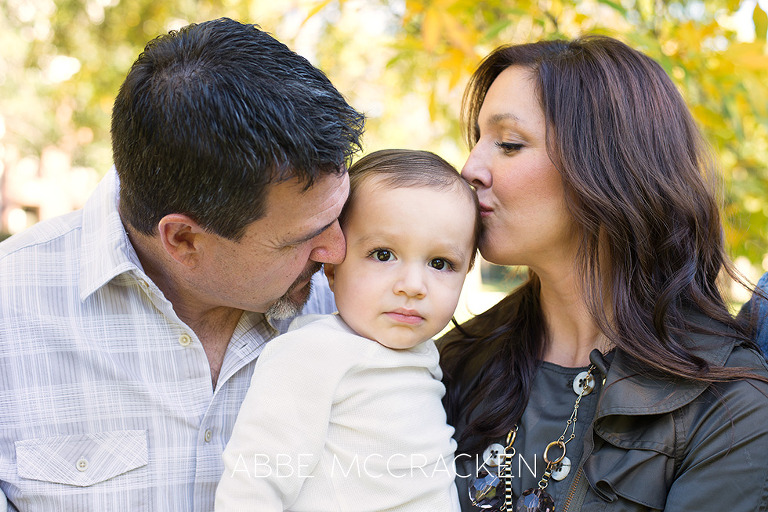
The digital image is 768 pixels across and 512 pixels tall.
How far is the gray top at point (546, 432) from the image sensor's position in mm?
2067

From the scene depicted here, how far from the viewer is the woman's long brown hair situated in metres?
2.11

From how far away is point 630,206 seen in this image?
6.99ft

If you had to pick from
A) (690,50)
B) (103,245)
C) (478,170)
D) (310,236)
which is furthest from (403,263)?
(690,50)

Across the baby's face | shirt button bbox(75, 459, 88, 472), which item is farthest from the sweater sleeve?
shirt button bbox(75, 459, 88, 472)

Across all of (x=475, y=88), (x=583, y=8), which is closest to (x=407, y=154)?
(x=475, y=88)

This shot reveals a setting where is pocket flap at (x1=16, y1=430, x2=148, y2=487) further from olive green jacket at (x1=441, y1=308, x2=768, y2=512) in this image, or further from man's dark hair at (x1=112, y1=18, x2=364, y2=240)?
olive green jacket at (x1=441, y1=308, x2=768, y2=512)

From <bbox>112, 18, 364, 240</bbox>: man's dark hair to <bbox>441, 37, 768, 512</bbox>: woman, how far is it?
60cm

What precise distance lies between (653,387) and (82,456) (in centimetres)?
164

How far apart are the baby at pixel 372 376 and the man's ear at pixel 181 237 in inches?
15.9

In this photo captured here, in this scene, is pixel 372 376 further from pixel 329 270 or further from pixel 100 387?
pixel 100 387

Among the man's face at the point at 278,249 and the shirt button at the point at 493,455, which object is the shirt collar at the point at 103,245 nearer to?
the man's face at the point at 278,249

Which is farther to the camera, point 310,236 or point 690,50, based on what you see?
point 690,50

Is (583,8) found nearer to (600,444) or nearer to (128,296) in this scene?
(600,444)

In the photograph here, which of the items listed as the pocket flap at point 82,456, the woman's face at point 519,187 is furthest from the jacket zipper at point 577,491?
the pocket flap at point 82,456
